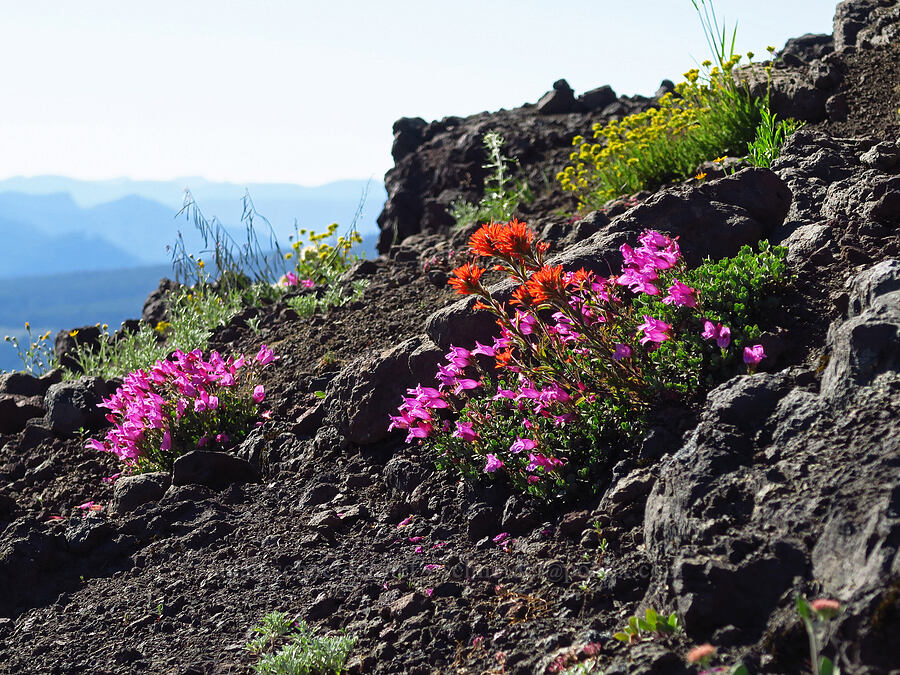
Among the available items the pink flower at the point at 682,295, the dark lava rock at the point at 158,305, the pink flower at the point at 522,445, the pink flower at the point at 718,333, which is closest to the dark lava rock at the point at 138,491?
the pink flower at the point at 522,445

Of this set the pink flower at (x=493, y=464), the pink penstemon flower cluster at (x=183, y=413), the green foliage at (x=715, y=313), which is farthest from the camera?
the pink penstemon flower cluster at (x=183, y=413)

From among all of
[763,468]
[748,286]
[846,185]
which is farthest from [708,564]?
[846,185]

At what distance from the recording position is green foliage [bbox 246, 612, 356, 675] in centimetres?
314

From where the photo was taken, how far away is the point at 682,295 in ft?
12.7

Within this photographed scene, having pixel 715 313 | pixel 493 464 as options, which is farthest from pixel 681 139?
pixel 493 464

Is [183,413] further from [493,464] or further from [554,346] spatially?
[554,346]

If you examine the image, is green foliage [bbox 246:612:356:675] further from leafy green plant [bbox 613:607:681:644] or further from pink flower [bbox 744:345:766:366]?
pink flower [bbox 744:345:766:366]

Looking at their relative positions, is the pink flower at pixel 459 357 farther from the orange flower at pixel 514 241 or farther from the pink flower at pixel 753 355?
the pink flower at pixel 753 355

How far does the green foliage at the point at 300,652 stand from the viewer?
3.14m

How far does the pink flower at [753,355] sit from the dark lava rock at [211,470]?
3.19m

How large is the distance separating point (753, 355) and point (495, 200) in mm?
5907

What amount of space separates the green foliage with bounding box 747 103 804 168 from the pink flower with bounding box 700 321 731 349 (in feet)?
9.03

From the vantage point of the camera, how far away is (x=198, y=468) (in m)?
5.34

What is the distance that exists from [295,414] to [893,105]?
546 cm
